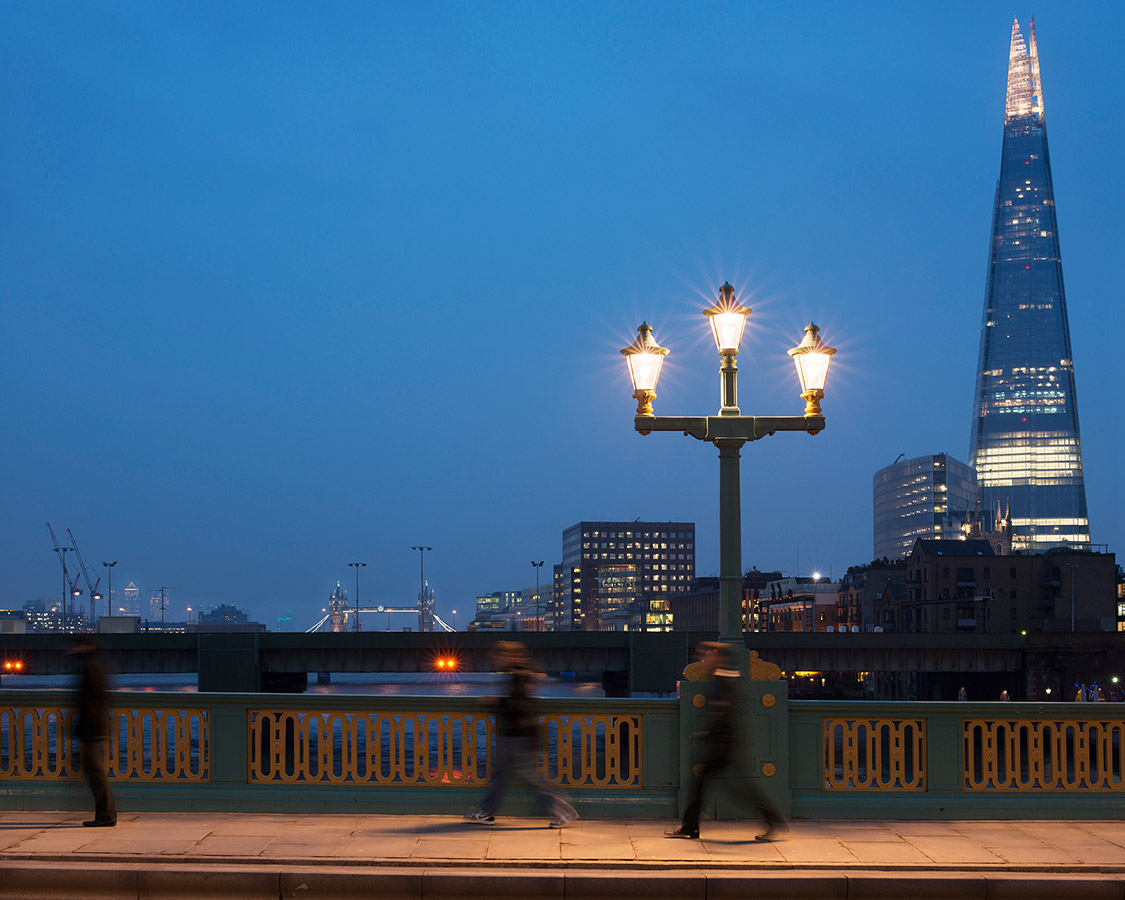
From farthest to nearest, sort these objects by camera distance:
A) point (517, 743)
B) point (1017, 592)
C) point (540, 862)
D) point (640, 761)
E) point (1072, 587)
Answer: point (1017, 592)
point (1072, 587)
point (640, 761)
point (517, 743)
point (540, 862)

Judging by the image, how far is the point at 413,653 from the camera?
229 feet

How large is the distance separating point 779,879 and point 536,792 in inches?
111

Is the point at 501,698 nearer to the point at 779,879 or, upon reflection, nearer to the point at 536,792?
the point at 536,792

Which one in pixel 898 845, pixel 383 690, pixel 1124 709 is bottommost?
pixel 383 690

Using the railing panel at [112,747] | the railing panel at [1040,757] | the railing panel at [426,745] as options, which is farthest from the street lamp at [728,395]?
the railing panel at [112,747]

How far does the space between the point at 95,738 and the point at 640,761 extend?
547 cm

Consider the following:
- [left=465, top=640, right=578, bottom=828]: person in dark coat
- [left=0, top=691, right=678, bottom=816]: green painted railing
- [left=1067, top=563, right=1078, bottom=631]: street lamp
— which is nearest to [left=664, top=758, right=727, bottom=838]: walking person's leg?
[left=0, top=691, right=678, bottom=816]: green painted railing

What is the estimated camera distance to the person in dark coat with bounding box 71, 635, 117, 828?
36.4 ft

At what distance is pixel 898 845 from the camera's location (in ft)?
34.7

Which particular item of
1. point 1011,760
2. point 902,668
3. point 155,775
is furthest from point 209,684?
point 1011,760

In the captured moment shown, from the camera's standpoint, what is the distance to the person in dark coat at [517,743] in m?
11.3

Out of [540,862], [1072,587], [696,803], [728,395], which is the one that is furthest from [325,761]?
[1072,587]

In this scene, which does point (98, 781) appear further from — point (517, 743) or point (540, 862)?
point (540, 862)

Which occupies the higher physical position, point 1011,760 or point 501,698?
point 501,698
